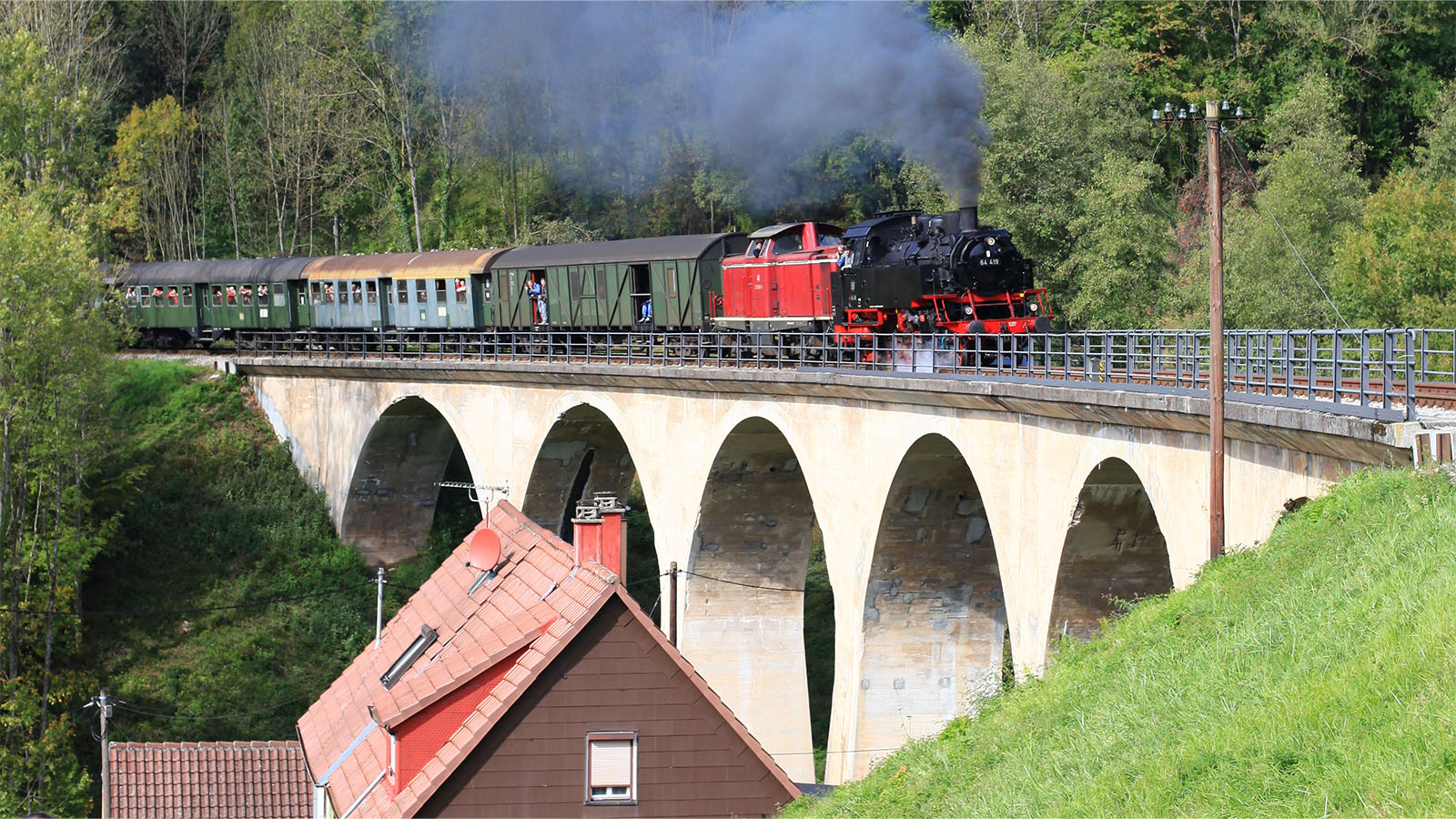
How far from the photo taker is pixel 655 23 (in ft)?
199

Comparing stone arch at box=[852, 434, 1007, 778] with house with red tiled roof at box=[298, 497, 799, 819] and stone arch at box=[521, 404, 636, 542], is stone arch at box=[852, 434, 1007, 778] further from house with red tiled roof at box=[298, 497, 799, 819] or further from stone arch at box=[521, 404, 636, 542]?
stone arch at box=[521, 404, 636, 542]

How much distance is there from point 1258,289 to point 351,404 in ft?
78.2

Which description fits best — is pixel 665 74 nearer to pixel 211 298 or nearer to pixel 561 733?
pixel 211 298

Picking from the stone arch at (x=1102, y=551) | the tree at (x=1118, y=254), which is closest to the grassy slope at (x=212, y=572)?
the tree at (x=1118, y=254)

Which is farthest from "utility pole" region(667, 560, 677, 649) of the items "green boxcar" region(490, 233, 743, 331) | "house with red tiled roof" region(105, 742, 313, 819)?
"house with red tiled roof" region(105, 742, 313, 819)

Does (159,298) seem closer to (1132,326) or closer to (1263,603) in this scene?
(1132,326)

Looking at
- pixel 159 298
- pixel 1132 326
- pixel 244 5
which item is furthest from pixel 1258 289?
pixel 244 5

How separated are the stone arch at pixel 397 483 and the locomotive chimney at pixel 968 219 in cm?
2118

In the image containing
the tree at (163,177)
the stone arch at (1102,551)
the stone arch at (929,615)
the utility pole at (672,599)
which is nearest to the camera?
the stone arch at (1102,551)

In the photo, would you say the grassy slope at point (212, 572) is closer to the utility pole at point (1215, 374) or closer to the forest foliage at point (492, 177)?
the forest foliage at point (492, 177)

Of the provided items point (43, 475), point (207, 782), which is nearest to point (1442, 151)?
point (207, 782)

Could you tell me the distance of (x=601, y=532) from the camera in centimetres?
1938

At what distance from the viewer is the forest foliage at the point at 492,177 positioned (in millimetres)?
34531

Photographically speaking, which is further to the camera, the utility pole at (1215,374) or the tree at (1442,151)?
the tree at (1442,151)
